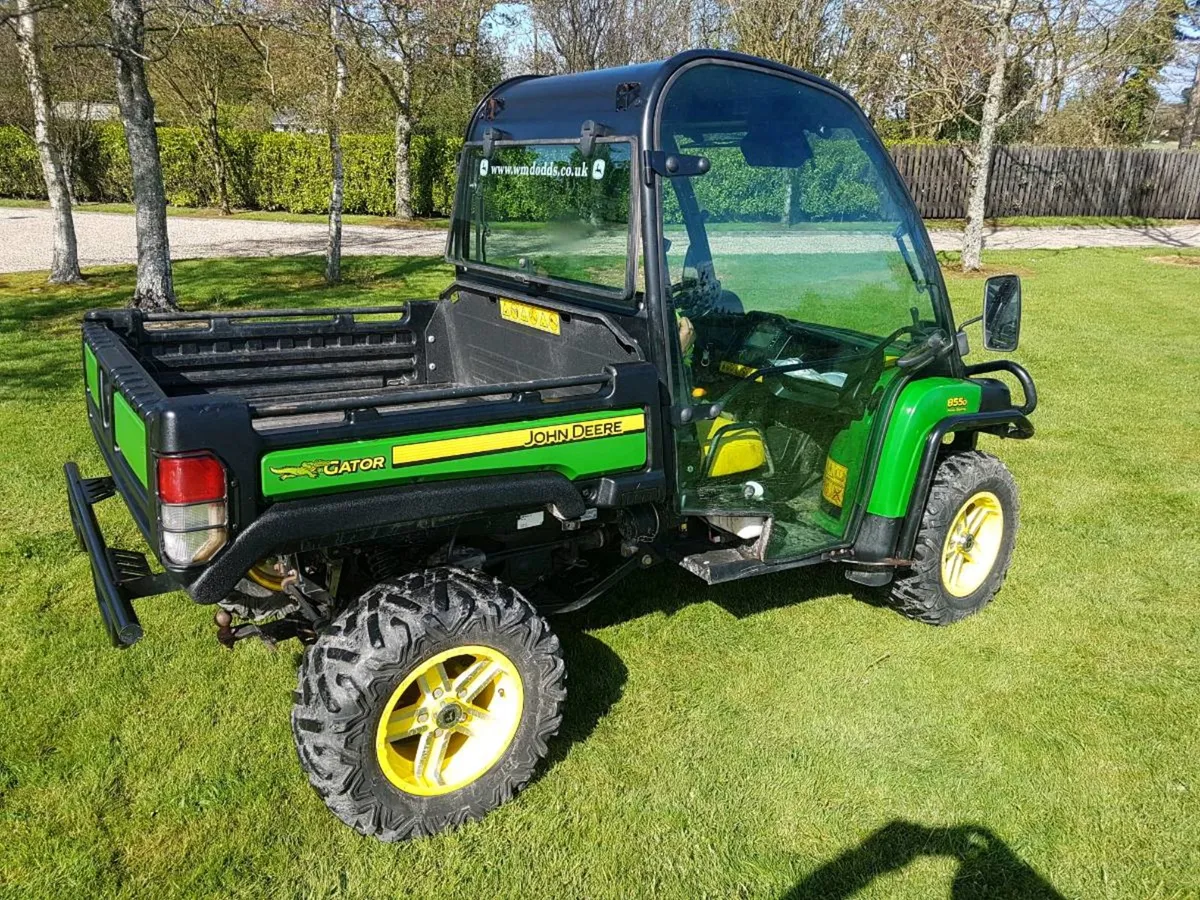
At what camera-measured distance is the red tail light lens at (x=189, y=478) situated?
2.37 metres

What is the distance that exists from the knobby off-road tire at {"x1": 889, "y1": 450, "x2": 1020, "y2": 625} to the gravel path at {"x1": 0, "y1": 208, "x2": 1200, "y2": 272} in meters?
12.9

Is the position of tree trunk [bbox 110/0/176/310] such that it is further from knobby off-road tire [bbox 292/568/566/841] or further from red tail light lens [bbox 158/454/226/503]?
knobby off-road tire [bbox 292/568/566/841]

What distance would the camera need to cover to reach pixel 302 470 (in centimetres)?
253

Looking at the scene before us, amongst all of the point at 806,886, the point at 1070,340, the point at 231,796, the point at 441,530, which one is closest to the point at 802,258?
the point at 441,530

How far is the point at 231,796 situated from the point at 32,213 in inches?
868

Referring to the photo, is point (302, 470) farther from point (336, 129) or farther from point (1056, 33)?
point (1056, 33)

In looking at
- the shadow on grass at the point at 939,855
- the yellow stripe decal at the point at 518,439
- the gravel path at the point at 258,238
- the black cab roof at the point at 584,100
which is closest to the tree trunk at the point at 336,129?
the gravel path at the point at 258,238

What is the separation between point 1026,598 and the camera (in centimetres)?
448

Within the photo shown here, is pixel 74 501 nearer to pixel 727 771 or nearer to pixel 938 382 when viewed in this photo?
pixel 727 771

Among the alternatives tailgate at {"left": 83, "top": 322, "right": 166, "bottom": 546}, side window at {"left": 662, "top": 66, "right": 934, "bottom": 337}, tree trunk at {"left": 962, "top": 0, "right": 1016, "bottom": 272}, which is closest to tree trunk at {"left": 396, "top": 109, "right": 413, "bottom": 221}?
tree trunk at {"left": 962, "top": 0, "right": 1016, "bottom": 272}

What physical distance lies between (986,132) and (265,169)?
53.8 feet

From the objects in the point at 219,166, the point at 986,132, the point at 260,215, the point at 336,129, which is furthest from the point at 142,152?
the point at 219,166

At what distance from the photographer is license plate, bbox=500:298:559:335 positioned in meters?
3.56

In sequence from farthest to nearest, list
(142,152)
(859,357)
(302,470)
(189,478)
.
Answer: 1. (142,152)
2. (859,357)
3. (302,470)
4. (189,478)
